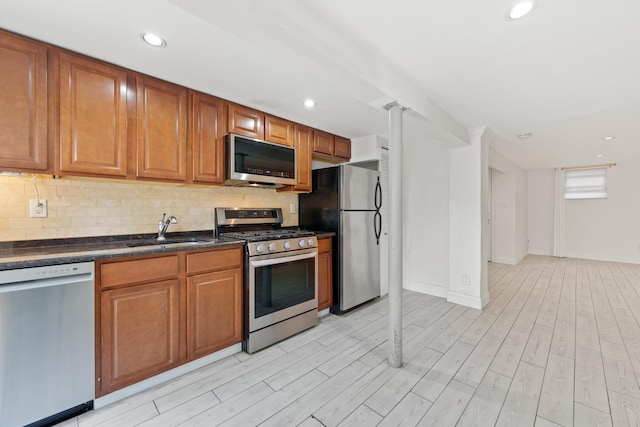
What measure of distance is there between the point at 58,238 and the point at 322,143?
2.61 metres

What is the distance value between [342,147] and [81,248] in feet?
9.56

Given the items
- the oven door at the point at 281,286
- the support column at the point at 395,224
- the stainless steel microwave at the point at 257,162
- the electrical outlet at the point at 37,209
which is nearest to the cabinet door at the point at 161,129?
the stainless steel microwave at the point at 257,162

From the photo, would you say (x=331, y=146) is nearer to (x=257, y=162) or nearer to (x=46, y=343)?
(x=257, y=162)

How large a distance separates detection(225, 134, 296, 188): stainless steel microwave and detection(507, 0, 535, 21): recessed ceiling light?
2.02 metres

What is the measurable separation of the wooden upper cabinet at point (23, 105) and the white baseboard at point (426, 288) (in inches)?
168

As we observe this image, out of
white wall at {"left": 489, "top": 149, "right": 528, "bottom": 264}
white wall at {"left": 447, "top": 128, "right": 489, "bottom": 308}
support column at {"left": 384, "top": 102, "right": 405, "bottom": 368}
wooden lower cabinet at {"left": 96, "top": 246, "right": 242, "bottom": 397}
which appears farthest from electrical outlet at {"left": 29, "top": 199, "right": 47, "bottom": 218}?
white wall at {"left": 489, "top": 149, "right": 528, "bottom": 264}

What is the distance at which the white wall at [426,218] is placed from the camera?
3.93m

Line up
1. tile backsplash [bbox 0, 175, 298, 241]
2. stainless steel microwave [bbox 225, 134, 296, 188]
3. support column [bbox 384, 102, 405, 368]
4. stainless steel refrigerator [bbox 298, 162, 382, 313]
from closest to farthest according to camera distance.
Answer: tile backsplash [bbox 0, 175, 298, 241]
support column [bbox 384, 102, 405, 368]
stainless steel microwave [bbox 225, 134, 296, 188]
stainless steel refrigerator [bbox 298, 162, 382, 313]

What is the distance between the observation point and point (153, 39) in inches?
63.4

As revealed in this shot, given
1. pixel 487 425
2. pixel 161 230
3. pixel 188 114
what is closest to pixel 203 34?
pixel 188 114

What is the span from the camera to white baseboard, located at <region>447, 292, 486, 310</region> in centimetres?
342

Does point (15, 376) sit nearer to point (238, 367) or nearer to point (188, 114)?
point (238, 367)

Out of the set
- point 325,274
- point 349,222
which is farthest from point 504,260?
point 325,274

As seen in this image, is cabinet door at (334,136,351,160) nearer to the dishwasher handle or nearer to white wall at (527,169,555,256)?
the dishwasher handle
